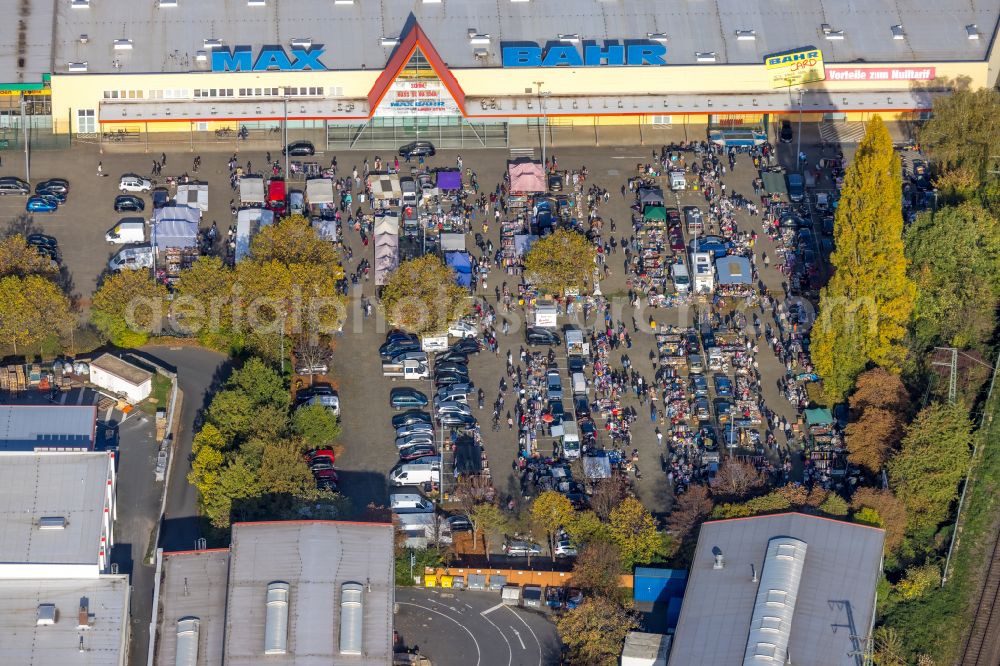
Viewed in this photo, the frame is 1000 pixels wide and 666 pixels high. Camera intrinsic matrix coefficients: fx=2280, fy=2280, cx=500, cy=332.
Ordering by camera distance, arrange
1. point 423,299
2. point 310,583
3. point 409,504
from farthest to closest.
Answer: point 423,299 → point 409,504 → point 310,583

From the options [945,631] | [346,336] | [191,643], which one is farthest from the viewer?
[346,336]

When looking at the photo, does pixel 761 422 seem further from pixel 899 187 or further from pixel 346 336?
pixel 346 336

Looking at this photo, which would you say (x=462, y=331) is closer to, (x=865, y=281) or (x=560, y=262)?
(x=560, y=262)

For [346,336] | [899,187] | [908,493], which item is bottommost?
[908,493]

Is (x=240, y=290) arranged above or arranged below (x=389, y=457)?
above

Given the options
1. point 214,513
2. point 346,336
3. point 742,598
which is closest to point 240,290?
point 346,336

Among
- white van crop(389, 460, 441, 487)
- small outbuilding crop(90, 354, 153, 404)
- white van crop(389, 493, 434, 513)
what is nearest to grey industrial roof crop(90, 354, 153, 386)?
small outbuilding crop(90, 354, 153, 404)

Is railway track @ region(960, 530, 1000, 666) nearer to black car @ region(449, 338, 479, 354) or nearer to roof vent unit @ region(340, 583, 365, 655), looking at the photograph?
black car @ region(449, 338, 479, 354)

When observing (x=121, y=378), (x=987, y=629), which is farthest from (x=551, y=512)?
(x=121, y=378)

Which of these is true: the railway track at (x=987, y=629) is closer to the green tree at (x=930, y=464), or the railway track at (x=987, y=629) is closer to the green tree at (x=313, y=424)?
the green tree at (x=930, y=464)
